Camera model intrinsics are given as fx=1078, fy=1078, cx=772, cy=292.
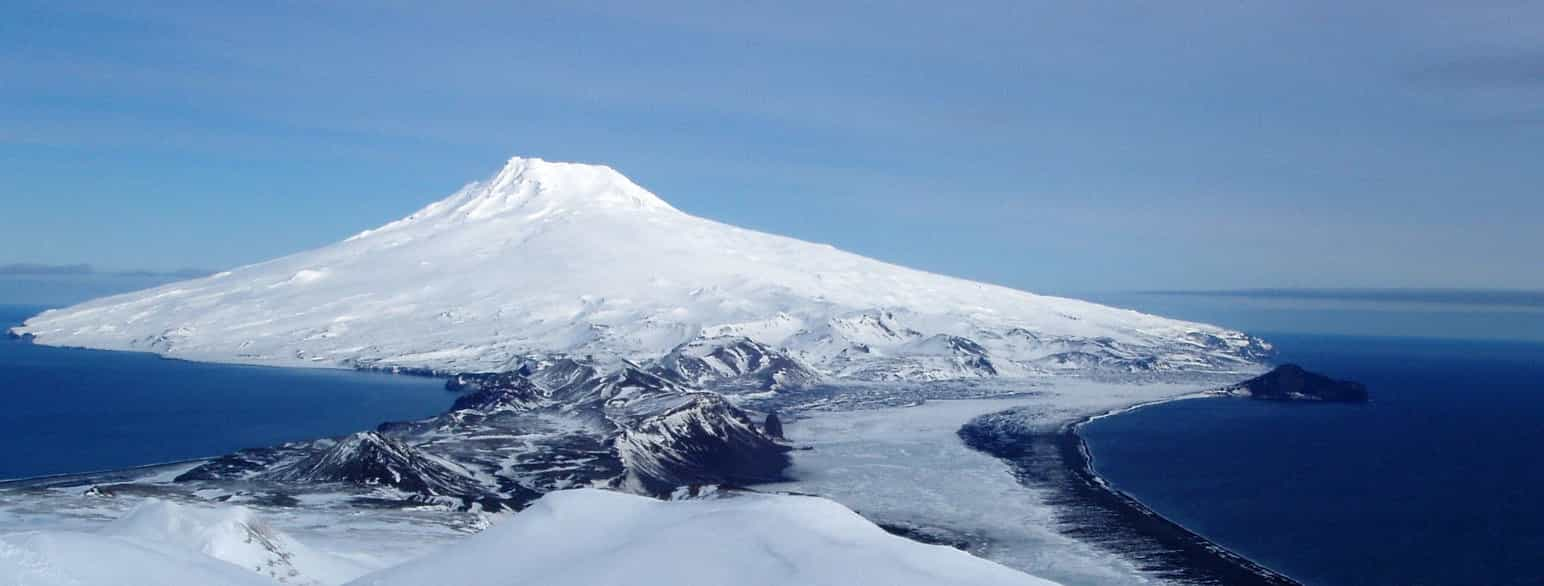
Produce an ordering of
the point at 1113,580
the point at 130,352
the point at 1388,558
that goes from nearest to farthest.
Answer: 1. the point at 1113,580
2. the point at 1388,558
3. the point at 130,352

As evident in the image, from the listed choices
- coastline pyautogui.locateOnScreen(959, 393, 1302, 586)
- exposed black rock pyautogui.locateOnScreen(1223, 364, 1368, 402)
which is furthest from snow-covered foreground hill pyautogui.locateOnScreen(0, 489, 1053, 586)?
exposed black rock pyautogui.locateOnScreen(1223, 364, 1368, 402)

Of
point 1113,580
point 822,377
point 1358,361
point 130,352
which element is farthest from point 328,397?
point 1358,361

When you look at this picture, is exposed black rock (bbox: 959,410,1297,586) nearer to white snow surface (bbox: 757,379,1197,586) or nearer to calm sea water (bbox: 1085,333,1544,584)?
white snow surface (bbox: 757,379,1197,586)

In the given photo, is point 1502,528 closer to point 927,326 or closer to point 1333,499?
point 1333,499

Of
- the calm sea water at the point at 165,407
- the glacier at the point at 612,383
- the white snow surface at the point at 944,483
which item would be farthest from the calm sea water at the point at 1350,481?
the calm sea water at the point at 165,407

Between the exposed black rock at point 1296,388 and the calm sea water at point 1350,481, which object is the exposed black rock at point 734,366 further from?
the exposed black rock at point 1296,388
